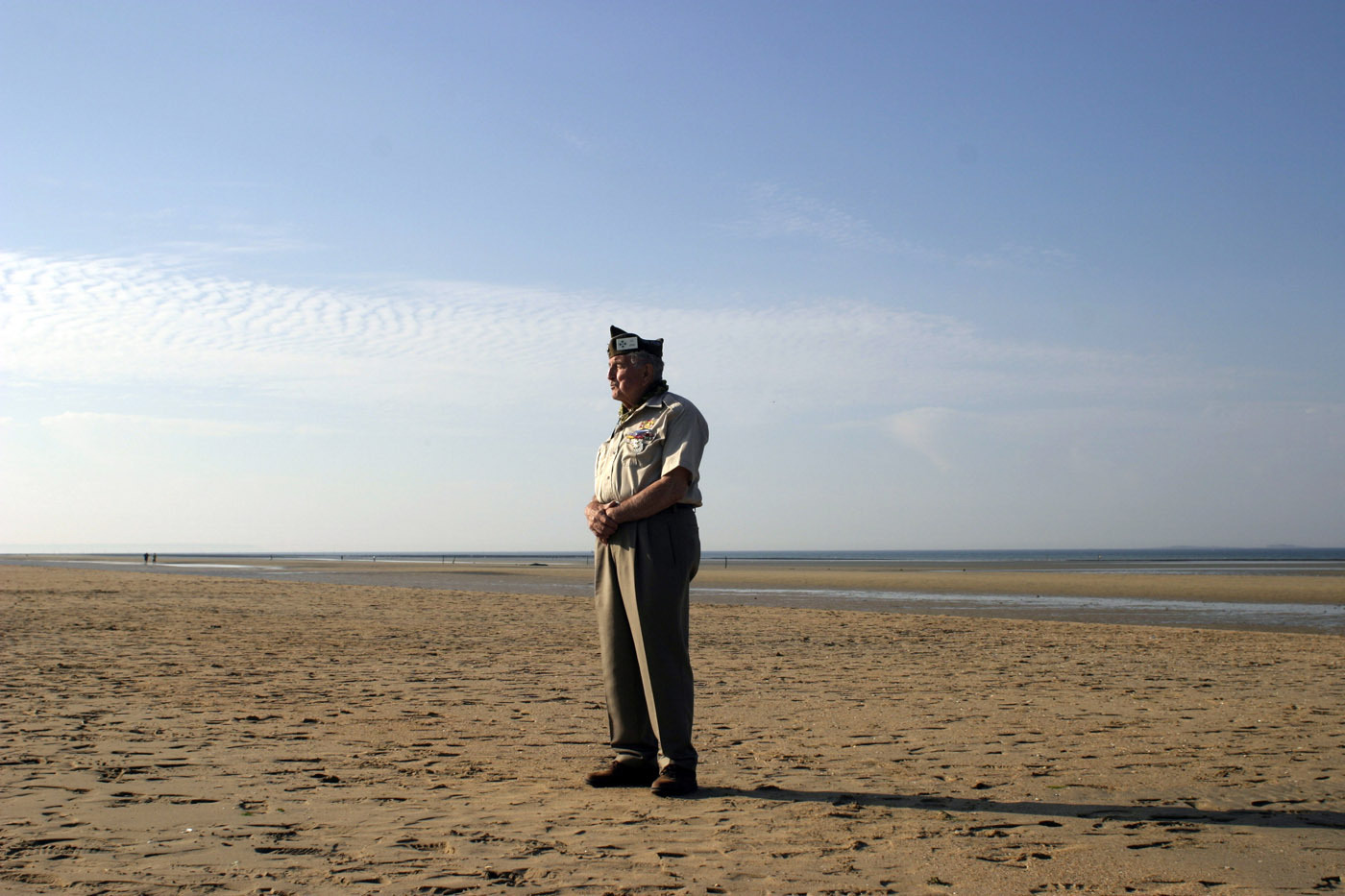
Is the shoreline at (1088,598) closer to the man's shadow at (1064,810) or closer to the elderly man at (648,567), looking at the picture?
the man's shadow at (1064,810)

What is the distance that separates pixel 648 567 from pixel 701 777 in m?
1.08

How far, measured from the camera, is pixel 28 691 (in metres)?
7.27

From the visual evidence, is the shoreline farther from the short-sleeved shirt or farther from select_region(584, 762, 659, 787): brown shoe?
the short-sleeved shirt

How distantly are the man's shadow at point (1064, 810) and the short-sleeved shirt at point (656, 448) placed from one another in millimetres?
1304

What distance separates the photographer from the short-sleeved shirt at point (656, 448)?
172 inches

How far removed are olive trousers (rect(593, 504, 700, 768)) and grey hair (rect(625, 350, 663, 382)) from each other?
0.67 m

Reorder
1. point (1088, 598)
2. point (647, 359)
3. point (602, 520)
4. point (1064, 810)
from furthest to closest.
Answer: point (1088, 598) < point (647, 359) < point (602, 520) < point (1064, 810)

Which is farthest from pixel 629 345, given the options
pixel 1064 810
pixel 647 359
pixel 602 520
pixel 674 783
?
pixel 1064 810

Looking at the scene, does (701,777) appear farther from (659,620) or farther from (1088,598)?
(1088,598)

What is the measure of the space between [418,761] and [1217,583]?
112 ft

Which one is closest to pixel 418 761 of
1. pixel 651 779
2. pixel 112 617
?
pixel 651 779

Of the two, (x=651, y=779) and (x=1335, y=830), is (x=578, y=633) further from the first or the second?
(x=1335, y=830)

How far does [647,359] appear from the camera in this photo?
A: 4707mm

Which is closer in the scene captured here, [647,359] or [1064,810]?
[1064,810]
